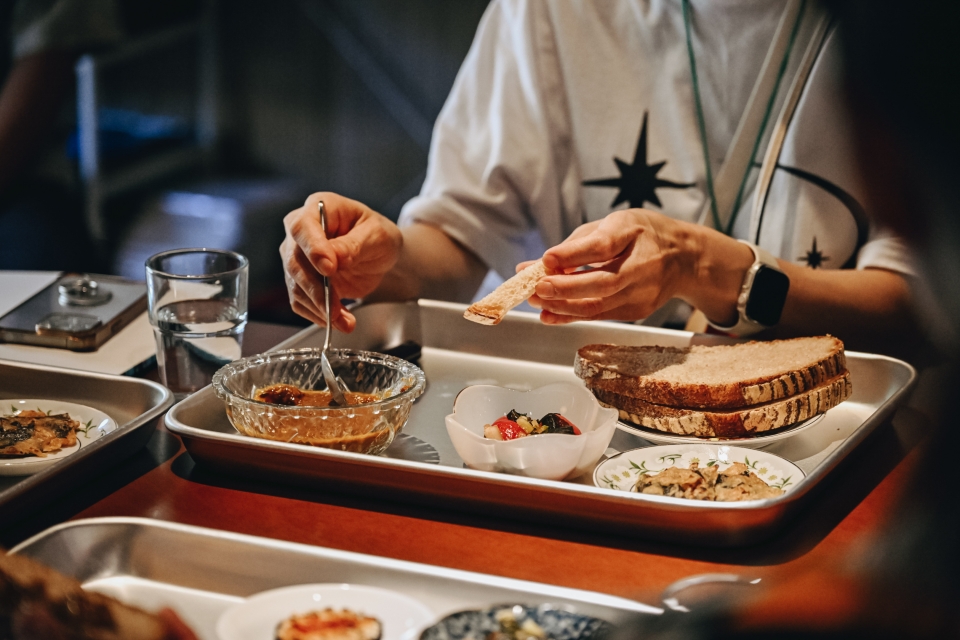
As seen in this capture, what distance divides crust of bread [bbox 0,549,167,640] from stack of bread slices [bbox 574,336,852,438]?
2.04 feet

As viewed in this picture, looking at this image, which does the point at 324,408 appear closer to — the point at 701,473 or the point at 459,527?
the point at 459,527

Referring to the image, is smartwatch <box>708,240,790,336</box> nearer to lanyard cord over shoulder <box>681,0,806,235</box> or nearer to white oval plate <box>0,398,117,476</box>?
lanyard cord over shoulder <box>681,0,806,235</box>

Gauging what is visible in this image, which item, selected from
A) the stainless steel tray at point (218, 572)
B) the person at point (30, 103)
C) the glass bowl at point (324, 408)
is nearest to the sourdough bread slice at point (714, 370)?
the glass bowl at point (324, 408)

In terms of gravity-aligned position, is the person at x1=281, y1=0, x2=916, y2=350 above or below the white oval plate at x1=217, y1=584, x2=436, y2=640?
above

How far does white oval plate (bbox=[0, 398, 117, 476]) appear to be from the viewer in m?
0.87

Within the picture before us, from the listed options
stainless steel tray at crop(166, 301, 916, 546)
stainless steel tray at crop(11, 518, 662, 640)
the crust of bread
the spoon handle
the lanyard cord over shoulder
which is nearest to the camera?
the crust of bread

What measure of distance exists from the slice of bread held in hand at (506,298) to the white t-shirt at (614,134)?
64 cm

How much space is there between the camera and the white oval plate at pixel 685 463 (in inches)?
33.9

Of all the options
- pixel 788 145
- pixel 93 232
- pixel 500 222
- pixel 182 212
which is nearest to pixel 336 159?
pixel 182 212

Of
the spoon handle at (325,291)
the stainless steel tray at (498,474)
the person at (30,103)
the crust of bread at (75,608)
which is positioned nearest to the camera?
the crust of bread at (75,608)

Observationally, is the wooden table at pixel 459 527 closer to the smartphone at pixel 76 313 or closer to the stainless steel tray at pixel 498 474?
the stainless steel tray at pixel 498 474

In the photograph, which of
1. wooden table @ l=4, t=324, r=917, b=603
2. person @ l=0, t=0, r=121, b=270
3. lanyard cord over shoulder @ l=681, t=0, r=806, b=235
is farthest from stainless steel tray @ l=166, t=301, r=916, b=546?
person @ l=0, t=0, r=121, b=270

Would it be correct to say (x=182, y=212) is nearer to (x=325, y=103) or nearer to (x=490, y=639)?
(x=325, y=103)

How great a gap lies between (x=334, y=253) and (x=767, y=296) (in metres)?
0.64
